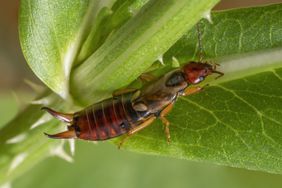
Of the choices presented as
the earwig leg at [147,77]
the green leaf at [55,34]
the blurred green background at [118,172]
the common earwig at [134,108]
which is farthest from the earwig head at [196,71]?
the blurred green background at [118,172]

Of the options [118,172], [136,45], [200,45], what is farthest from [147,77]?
[118,172]

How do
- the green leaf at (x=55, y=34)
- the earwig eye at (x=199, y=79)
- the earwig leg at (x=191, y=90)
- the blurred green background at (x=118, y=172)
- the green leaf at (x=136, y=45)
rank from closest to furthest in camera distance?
the green leaf at (x=136, y=45) → the green leaf at (x=55, y=34) → the earwig leg at (x=191, y=90) → the earwig eye at (x=199, y=79) → the blurred green background at (x=118, y=172)

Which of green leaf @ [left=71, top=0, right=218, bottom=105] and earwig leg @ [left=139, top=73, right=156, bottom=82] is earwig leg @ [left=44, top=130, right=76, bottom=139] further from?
earwig leg @ [left=139, top=73, right=156, bottom=82]

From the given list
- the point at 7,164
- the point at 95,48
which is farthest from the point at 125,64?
the point at 7,164

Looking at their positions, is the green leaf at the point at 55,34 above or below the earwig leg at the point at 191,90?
above

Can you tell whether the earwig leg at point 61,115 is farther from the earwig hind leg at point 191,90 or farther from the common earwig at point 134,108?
the earwig hind leg at point 191,90

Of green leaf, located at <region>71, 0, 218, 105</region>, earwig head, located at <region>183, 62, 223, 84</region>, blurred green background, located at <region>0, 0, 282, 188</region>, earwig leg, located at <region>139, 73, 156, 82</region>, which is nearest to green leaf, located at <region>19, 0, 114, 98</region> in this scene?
green leaf, located at <region>71, 0, 218, 105</region>

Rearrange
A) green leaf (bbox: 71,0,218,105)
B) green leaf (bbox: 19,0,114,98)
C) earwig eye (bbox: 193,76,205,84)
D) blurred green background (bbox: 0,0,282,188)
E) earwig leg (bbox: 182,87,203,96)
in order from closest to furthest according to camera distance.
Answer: green leaf (bbox: 71,0,218,105) → green leaf (bbox: 19,0,114,98) → earwig leg (bbox: 182,87,203,96) → earwig eye (bbox: 193,76,205,84) → blurred green background (bbox: 0,0,282,188)
